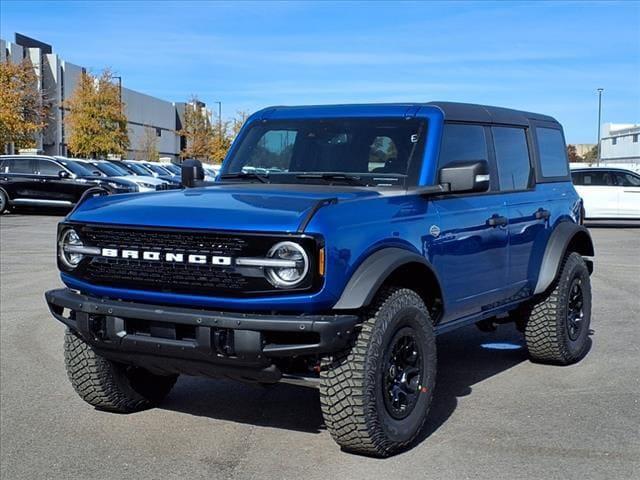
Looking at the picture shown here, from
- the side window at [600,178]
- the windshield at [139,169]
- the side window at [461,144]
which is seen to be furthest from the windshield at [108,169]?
the side window at [461,144]

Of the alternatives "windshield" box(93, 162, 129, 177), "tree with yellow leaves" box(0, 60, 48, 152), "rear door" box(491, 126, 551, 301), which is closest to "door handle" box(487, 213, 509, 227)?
"rear door" box(491, 126, 551, 301)

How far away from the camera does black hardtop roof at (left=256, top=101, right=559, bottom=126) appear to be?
5.94m

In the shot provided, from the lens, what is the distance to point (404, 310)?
4.73 metres

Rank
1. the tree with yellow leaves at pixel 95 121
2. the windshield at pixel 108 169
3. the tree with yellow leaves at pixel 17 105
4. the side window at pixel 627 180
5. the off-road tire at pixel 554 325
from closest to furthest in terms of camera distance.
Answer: the off-road tire at pixel 554 325 < the side window at pixel 627 180 < the windshield at pixel 108 169 < the tree with yellow leaves at pixel 17 105 < the tree with yellow leaves at pixel 95 121

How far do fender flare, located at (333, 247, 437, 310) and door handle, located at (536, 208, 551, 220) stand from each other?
7.49ft

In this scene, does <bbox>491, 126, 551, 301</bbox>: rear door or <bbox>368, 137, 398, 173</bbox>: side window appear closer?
<bbox>368, 137, 398, 173</bbox>: side window

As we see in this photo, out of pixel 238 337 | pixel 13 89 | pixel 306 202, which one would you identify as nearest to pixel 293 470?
pixel 238 337

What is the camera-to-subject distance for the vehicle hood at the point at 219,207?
4.37 metres

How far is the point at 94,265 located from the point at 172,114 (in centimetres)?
8798

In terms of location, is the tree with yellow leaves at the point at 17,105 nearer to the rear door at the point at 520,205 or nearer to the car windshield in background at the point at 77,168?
the car windshield in background at the point at 77,168

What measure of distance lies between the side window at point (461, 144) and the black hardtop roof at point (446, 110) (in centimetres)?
7

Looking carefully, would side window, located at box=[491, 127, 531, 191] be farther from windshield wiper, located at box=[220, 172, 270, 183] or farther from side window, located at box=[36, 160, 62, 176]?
side window, located at box=[36, 160, 62, 176]

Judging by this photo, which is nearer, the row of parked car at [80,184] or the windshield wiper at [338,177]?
the windshield wiper at [338,177]

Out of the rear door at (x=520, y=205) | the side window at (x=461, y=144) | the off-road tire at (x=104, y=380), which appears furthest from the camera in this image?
the rear door at (x=520, y=205)
